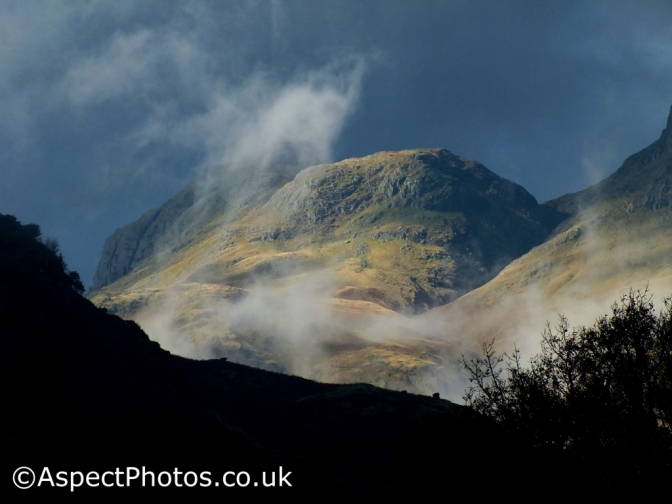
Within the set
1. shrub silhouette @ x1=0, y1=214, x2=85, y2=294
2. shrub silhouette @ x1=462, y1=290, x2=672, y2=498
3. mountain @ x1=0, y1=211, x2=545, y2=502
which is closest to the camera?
shrub silhouette @ x1=462, y1=290, x2=672, y2=498

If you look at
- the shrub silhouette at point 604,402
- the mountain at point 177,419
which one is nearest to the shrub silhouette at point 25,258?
the mountain at point 177,419

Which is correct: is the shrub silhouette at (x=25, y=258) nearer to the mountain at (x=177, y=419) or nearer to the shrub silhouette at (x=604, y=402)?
the mountain at (x=177, y=419)

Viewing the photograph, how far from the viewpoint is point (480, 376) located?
142 feet

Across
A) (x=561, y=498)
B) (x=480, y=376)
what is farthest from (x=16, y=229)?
(x=561, y=498)

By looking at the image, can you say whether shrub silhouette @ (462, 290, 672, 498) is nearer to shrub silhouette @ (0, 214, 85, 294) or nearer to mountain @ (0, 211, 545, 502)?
mountain @ (0, 211, 545, 502)

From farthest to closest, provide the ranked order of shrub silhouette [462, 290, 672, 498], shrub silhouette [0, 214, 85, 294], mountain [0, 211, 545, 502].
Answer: shrub silhouette [0, 214, 85, 294] → mountain [0, 211, 545, 502] → shrub silhouette [462, 290, 672, 498]

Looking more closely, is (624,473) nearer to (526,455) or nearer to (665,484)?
(665,484)

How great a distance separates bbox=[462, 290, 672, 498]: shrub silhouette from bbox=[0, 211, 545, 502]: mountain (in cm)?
199

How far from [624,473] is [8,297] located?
78226mm

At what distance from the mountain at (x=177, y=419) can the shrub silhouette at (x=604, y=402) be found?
199 cm

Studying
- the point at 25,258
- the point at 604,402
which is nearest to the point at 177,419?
the point at 25,258

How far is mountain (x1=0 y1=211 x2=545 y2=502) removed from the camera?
47656 mm

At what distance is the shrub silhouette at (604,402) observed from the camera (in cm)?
3394

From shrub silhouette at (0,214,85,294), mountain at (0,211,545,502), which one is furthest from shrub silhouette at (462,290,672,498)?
shrub silhouette at (0,214,85,294)
